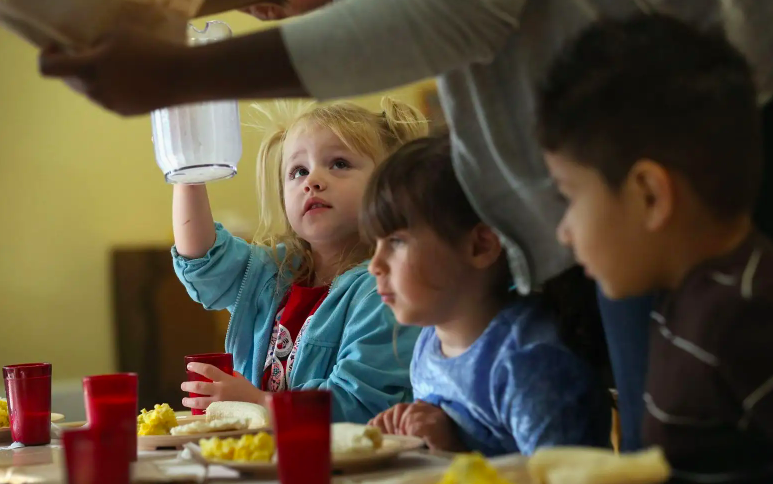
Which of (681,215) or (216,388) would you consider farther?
(216,388)

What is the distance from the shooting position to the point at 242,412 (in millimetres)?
1215

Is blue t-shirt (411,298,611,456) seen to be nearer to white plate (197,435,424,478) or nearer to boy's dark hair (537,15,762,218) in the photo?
white plate (197,435,424,478)

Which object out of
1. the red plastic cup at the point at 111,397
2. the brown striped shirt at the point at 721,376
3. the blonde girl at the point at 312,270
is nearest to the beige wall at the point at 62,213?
the blonde girl at the point at 312,270

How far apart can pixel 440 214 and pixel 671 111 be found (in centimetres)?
48

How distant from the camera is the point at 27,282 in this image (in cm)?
355

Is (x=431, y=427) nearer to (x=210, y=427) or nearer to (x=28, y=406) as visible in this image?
(x=210, y=427)

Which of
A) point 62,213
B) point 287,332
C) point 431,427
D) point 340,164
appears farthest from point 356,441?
point 62,213

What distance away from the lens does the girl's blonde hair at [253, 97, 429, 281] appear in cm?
181

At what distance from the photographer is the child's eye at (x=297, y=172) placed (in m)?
1.83

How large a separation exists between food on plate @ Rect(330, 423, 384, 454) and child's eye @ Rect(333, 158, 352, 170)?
3.04ft

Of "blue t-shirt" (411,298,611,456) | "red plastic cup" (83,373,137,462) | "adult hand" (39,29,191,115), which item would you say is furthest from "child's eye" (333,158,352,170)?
"adult hand" (39,29,191,115)

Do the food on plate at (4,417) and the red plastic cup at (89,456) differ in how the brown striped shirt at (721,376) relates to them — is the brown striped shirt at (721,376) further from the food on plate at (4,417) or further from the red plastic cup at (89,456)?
the food on plate at (4,417)

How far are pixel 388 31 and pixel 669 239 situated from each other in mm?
325

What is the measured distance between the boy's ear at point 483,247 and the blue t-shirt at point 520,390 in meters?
0.07
